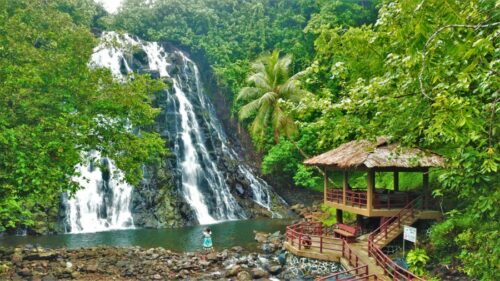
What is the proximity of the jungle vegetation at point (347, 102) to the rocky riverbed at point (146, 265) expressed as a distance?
301cm

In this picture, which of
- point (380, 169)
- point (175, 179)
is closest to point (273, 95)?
point (175, 179)

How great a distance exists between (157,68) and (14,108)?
2258 centimetres

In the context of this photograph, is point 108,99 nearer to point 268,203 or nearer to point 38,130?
point 38,130

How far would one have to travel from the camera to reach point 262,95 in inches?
1093

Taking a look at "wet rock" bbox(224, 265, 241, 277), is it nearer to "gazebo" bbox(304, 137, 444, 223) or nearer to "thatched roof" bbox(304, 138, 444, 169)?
"gazebo" bbox(304, 137, 444, 223)

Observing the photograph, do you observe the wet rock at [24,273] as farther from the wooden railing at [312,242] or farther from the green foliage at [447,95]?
the green foliage at [447,95]

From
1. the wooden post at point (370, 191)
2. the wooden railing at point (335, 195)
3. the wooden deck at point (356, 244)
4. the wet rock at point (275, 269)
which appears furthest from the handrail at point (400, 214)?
the wet rock at point (275, 269)

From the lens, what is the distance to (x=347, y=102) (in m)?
7.49

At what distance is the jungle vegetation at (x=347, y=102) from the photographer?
14.8ft

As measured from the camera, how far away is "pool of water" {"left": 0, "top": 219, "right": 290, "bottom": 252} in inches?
796

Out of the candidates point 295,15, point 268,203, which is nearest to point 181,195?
point 268,203

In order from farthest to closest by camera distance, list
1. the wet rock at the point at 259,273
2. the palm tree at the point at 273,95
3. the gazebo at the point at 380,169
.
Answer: the palm tree at the point at 273,95 < the wet rock at the point at 259,273 < the gazebo at the point at 380,169

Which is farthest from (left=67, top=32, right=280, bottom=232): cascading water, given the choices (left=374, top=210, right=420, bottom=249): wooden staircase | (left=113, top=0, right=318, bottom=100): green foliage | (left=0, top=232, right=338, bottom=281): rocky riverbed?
(left=374, top=210, right=420, bottom=249): wooden staircase

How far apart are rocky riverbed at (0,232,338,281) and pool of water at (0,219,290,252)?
197cm
